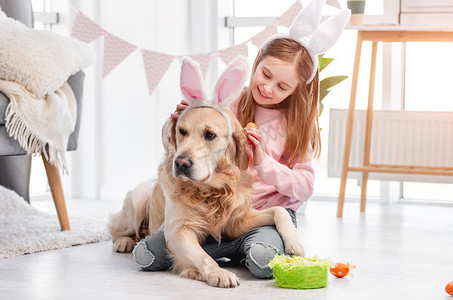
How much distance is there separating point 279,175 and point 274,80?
0.92 ft

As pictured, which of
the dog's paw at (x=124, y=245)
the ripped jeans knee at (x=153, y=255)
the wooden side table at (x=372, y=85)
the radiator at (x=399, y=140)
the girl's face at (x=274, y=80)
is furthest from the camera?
the radiator at (x=399, y=140)

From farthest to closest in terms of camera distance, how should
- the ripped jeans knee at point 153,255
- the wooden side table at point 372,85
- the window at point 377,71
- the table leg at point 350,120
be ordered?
the window at point 377,71
the table leg at point 350,120
the wooden side table at point 372,85
the ripped jeans knee at point 153,255

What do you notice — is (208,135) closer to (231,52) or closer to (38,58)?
(231,52)

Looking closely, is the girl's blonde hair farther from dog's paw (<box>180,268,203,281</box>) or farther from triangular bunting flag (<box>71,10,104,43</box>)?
triangular bunting flag (<box>71,10,104,43</box>)

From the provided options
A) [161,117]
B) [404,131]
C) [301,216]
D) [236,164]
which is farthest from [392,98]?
[236,164]

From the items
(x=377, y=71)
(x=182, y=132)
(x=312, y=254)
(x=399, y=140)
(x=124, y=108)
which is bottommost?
(x=312, y=254)

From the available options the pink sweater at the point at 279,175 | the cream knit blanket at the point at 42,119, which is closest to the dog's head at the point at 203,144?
the pink sweater at the point at 279,175

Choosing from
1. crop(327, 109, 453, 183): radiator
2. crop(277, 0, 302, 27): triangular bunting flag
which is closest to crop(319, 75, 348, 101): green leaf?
crop(327, 109, 453, 183): radiator

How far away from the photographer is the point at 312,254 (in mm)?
2195

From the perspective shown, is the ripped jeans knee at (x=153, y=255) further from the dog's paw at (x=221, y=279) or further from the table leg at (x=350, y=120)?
the table leg at (x=350, y=120)

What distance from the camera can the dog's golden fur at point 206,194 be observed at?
171 centimetres

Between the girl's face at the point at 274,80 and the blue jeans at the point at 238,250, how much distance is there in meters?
0.39

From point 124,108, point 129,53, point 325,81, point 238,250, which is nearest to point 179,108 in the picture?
point 238,250

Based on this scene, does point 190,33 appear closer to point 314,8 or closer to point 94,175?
point 94,175
